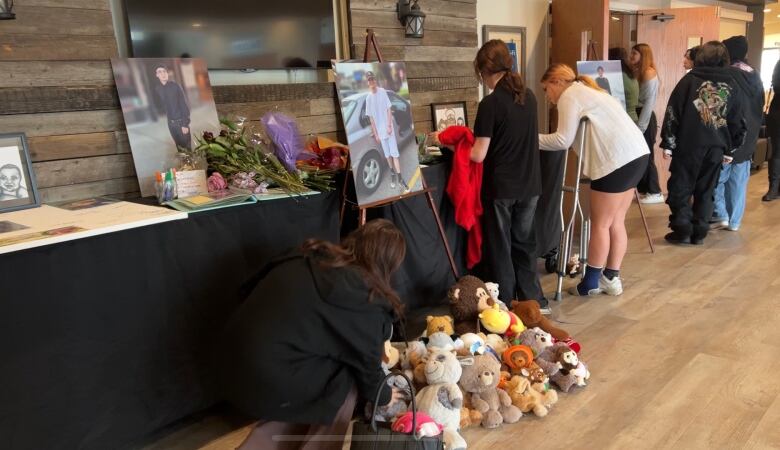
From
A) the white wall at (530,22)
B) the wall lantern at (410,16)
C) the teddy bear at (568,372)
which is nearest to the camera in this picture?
the teddy bear at (568,372)

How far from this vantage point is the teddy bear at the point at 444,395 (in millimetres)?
2018

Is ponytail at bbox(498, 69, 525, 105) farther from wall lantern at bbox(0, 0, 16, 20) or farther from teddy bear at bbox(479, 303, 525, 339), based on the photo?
wall lantern at bbox(0, 0, 16, 20)

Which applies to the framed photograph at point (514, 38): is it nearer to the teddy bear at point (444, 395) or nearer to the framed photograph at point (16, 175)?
the teddy bear at point (444, 395)

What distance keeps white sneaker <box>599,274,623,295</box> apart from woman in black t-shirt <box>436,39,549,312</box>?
1.63 ft

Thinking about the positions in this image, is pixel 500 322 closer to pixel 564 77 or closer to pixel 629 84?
pixel 564 77

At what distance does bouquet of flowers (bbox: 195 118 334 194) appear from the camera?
2459mm

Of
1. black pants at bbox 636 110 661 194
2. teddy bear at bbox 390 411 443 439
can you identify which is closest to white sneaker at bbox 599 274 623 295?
teddy bear at bbox 390 411 443 439

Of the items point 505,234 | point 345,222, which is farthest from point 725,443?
point 345,222

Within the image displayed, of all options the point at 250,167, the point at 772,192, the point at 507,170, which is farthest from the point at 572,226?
the point at 772,192

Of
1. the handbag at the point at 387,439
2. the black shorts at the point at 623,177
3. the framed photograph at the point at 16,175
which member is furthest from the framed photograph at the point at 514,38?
the handbag at the point at 387,439

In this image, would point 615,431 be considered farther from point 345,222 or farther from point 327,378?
point 345,222

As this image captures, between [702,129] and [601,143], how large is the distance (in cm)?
140

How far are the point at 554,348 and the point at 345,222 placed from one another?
112 centimetres

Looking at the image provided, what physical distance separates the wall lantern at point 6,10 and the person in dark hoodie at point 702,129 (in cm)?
395
